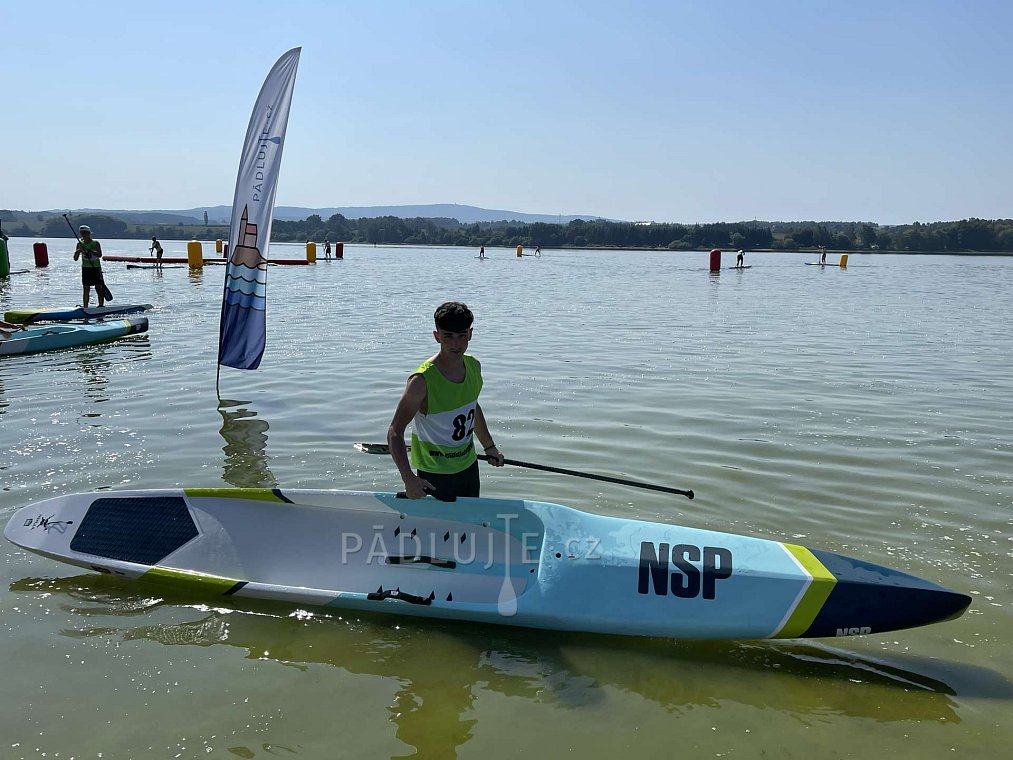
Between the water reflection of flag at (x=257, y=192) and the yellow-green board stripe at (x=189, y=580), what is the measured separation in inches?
206

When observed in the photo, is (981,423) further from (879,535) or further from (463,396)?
(463,396)

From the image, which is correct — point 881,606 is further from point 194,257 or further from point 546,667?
point 194,257

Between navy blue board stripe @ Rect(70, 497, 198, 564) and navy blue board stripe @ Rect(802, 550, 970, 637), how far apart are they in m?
4.40

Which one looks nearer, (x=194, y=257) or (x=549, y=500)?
(x=549, y=500)

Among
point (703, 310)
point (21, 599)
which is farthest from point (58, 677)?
point (703, 310)

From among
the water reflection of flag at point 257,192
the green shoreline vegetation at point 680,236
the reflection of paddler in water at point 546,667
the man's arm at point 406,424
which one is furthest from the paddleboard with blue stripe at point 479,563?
the green shoreline vegetation at point 680,236

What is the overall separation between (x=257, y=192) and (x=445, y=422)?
6.27 m

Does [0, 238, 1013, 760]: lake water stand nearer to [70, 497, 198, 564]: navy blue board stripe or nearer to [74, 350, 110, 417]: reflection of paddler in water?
[74, 350, 110, 417]: reflection of paddler in water

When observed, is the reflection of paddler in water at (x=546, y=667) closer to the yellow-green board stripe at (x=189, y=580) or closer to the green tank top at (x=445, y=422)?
the yellow-green board stripe at (x=189, y=580)

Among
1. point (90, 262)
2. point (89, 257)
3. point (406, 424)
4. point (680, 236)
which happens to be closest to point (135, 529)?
point (406, 424)

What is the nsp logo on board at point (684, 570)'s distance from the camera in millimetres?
4488

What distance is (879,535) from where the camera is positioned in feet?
20.3

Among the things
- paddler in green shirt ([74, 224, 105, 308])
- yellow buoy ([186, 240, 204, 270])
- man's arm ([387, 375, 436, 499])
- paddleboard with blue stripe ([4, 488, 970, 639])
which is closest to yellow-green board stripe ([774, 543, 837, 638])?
paddleboard with blue stripe ([4, 488, 970, 639])

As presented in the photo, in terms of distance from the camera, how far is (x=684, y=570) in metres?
4.55
